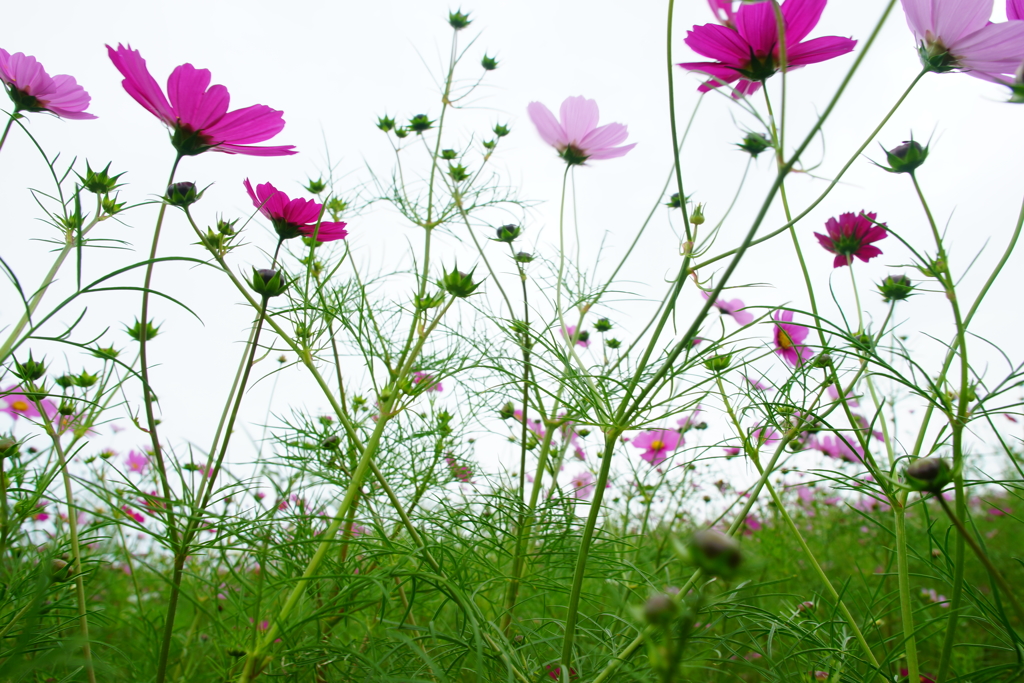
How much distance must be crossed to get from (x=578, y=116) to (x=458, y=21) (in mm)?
562

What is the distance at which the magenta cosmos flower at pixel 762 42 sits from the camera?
464mm

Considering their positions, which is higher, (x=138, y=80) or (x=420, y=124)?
(x=420, y=124)

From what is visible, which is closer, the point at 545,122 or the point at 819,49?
the point at 819,49

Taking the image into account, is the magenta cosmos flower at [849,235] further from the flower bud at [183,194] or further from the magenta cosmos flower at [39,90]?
the magenta cosmos flower at [39,90]

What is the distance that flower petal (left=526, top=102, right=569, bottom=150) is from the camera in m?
0.88

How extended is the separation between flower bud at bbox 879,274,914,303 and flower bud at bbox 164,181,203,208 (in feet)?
2.61

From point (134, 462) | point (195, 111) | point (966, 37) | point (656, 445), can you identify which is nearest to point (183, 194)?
point (195, 111)

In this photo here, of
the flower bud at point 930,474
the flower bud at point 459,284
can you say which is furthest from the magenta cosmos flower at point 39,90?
the flower bud at point 930,474

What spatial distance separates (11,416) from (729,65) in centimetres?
124

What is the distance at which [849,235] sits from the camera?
2.44ft

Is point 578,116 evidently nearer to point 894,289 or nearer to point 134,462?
point 894,289

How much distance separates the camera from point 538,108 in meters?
0.88

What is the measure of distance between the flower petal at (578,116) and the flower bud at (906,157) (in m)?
0.43

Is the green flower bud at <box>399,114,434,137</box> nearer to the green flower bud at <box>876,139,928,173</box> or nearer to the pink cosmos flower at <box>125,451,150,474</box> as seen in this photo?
the green flower bud at <box>876,139,928,173</box>
